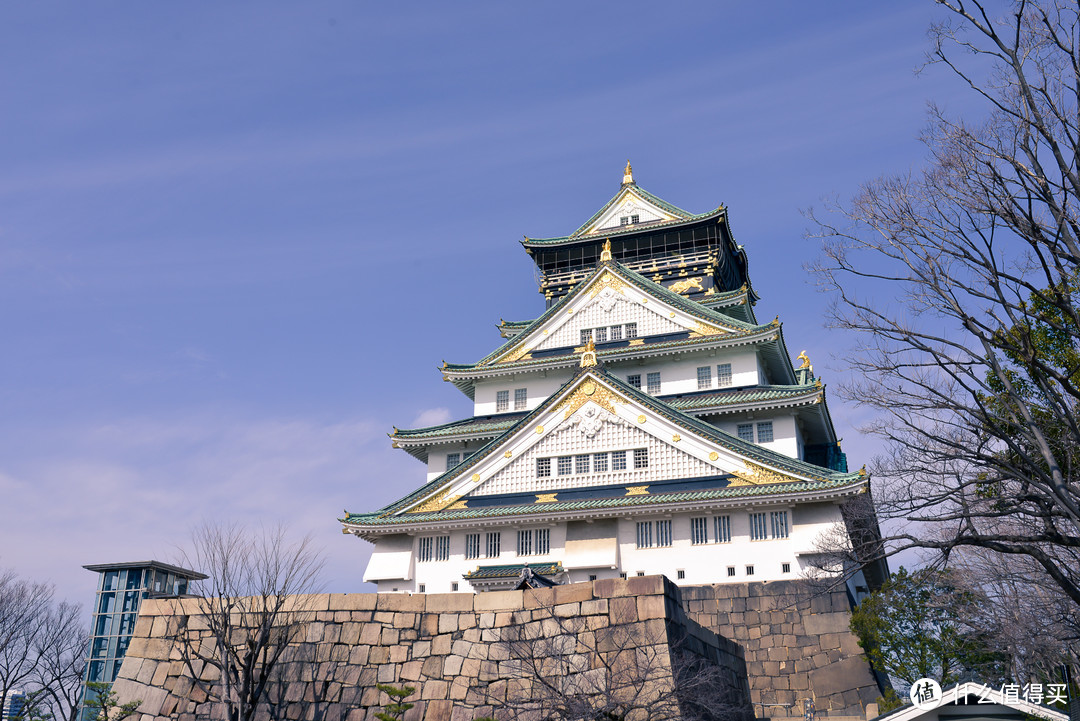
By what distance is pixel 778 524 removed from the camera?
87.5 ft

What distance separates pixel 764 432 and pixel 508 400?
10.8 meters

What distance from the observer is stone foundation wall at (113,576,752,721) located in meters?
15.8

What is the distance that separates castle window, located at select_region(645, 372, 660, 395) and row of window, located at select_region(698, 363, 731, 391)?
5.65 ft

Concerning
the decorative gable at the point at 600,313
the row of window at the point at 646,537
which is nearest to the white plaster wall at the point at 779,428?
the row of window at the point at 646,537

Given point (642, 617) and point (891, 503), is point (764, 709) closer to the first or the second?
point (642, 617)

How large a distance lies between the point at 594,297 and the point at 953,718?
25801mm

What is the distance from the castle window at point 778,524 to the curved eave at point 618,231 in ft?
62.3

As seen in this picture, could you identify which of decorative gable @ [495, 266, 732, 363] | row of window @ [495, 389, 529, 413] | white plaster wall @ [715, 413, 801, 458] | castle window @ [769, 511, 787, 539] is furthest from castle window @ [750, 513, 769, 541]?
row of window @ [495, 389, 529, 413]

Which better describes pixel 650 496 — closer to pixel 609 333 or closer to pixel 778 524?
pixel 778 524

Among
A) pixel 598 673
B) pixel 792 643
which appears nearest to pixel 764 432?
pixel 792 643

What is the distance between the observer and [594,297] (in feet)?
123

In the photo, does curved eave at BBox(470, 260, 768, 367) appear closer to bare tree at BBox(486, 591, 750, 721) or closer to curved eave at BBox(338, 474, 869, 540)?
curved eave at BBox(338, 474, 869, 540)

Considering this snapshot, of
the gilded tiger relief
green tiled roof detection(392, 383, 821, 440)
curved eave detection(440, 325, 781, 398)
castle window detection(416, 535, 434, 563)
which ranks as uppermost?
the gilded tiger relief

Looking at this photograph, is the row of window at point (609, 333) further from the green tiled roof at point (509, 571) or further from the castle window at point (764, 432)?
the green tiled roof at point (509, 571)
